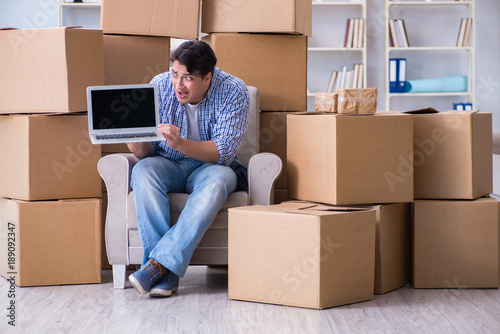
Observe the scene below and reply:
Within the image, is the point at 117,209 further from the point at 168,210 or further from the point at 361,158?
the point at 361,158

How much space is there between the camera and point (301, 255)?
1.94m

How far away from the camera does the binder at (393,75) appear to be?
4922 mm

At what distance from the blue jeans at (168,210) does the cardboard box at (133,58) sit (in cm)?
48

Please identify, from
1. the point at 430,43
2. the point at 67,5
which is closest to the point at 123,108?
the point at 67,5

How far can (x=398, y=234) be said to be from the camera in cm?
228

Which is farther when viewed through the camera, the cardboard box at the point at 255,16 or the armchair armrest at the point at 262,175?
the cardboard box at the point at 255,16

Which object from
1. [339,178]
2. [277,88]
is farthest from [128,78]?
[339,178]

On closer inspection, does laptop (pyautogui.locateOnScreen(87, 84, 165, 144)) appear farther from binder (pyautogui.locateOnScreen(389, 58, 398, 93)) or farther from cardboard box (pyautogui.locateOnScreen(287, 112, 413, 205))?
binder (pyautogui.locateOnScreen(389, 58, 398, 93))

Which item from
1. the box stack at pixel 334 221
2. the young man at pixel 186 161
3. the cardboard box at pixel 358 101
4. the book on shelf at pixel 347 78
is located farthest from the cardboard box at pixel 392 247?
the book on shelf at pixel 347 78

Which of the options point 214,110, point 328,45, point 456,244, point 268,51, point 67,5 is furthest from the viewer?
point 328,45

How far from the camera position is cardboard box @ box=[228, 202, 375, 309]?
1.93 metres

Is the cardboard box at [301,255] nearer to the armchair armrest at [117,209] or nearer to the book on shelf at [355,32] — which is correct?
the armchair armrest at [117,209]

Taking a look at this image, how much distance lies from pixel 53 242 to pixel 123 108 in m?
0.58

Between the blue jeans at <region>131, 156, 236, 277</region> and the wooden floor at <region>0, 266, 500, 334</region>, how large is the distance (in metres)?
0.16
